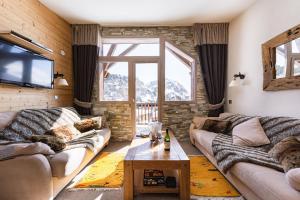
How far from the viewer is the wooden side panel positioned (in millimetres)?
2895

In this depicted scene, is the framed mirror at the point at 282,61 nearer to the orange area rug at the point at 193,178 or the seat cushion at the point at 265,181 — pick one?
the seat cushion at the point at 265,181

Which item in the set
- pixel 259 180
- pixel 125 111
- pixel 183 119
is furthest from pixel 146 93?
pixel 259 180

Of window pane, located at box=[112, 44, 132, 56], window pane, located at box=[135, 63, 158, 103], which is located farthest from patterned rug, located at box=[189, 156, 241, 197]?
window pane, located at box=[112, 44, 132, 56]

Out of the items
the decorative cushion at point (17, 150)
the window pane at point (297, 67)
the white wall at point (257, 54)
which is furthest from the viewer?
the white wall at point (257, 54)

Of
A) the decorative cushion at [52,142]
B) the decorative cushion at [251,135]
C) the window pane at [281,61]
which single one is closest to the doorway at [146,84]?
the decorative cushion at [251,135]

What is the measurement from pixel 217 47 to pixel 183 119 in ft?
5.74

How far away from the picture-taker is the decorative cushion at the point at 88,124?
379 centimetres

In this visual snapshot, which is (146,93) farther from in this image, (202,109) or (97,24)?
(97,24)

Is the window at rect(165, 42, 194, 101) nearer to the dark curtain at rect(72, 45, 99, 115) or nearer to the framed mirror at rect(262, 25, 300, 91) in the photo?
the dark curtain at rect(72, 45, 99, 115)

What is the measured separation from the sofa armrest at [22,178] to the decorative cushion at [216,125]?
9.14ft

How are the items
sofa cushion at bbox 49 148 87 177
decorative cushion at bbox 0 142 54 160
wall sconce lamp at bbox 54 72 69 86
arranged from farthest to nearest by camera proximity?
wall sconce lamp at bbox 54 72 69 86
sofa cushion at bbox 49 148 87 177
decorative cushion at bbox 0 142 54 160

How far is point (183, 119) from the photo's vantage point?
5.04 m

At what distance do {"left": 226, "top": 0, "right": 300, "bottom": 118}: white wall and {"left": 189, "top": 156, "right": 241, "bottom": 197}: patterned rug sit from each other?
1192 mm

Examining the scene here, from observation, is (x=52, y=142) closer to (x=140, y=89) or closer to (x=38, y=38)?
(x=38, y=38)
